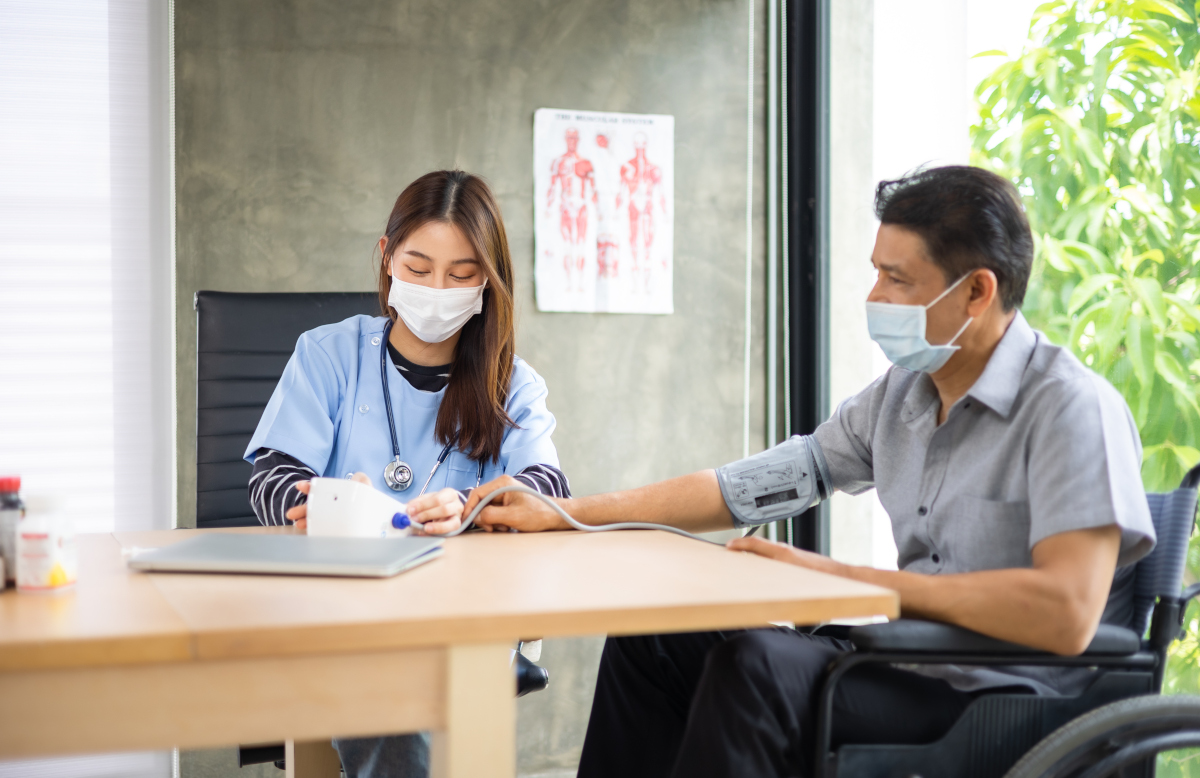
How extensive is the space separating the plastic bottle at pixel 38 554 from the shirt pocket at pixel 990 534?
109 centimetres

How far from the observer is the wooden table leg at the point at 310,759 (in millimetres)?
1543

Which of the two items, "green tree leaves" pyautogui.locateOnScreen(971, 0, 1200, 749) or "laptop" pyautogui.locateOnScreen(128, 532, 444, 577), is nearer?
"laptop" pyautogui.locateOnScreen(128, 532, 444, 577)

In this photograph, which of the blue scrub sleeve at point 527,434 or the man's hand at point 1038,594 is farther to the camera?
the blue scrub sleeve at point 527,434

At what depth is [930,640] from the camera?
1.05 m

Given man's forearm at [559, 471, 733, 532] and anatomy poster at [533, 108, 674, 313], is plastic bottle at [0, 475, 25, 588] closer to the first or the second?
man's forearm at [559, 471, 733, 532]

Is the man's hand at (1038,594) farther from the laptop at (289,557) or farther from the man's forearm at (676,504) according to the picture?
the laptop at (289,557)

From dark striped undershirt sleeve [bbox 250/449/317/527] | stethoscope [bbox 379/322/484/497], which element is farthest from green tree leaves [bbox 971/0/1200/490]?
dark striped undershirt sleeve [bbox 250/449/317/527]

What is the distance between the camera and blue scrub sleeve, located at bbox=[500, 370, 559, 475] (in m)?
1.61

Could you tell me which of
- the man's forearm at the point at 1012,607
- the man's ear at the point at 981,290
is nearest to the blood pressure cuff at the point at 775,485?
the man's ear at the point at 981,290

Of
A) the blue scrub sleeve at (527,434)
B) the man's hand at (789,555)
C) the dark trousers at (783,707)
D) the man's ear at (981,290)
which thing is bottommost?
the dark trousers at (783,707)

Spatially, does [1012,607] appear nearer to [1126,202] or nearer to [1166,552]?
[1166,552]

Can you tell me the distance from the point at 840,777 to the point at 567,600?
45cm

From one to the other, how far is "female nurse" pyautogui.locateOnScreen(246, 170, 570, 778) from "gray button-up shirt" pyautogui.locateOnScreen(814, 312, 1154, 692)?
21.9 inches

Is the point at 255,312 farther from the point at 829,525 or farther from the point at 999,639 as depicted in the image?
the point at 829,525
